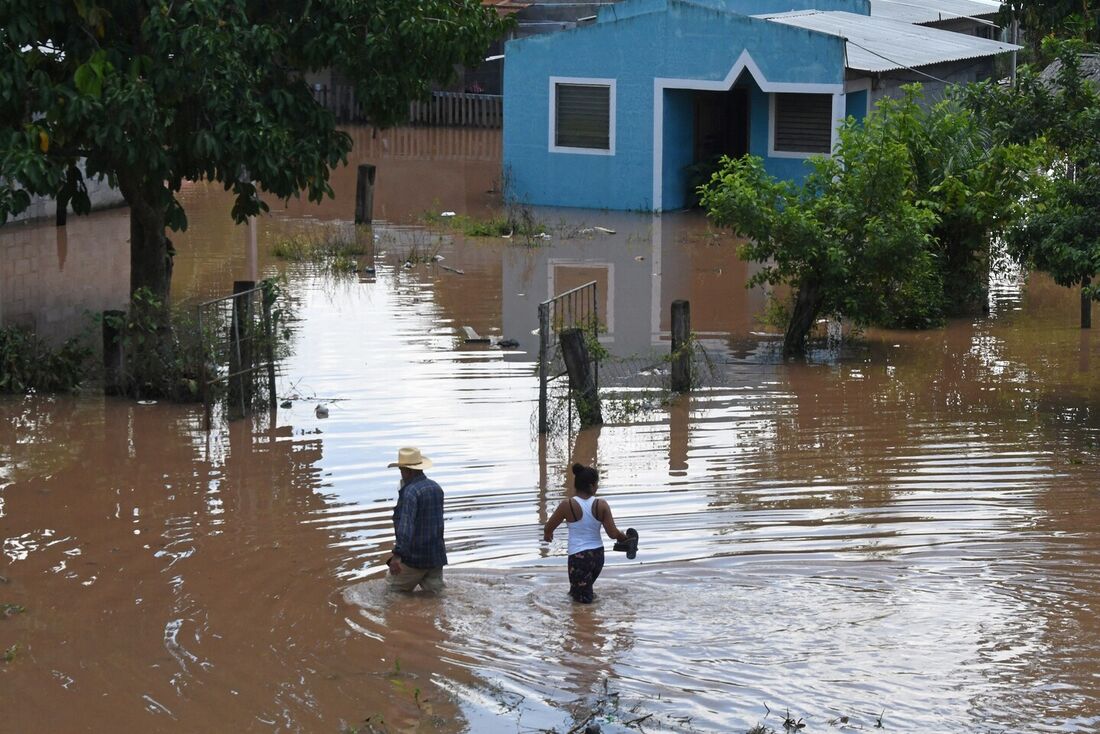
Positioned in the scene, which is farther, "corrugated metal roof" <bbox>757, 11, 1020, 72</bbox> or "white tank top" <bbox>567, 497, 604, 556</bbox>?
"corrugated metal roof" <bbox>757, 11, 1020, 72</bbox>

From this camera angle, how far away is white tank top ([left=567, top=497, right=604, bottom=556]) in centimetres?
881

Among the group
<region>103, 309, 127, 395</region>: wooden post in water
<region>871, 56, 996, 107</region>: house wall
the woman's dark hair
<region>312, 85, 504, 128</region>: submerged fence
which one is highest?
Answer: <region>312, 85, 504, 128</region>: submerged fence

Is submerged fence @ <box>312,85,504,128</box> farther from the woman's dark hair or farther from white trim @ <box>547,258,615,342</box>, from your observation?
the woman's dark hair

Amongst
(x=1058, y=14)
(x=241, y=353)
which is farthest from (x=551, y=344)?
(x=1058, y=14)

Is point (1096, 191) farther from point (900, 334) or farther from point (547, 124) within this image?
point (547, 124)

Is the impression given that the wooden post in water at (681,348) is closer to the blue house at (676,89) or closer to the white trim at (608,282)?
the white trim at (608,282)

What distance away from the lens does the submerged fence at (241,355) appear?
534 inches

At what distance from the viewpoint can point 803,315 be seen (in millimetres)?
16875

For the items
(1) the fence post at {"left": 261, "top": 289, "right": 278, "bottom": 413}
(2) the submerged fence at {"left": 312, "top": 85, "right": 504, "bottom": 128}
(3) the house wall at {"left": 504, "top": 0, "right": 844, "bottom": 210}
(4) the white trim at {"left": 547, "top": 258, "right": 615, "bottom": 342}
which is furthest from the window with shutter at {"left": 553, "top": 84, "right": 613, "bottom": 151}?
(1) the fence post at {"left": 261, "top": 289, "right": 278, "bottom": 413}

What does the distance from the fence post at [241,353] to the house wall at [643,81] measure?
1514cm

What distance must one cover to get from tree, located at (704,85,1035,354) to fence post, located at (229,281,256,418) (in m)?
5.62

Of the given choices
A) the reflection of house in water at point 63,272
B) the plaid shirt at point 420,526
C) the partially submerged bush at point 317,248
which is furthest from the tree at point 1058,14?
the partially submerged bush at point 317,248

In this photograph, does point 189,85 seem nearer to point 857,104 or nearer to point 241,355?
point 241,355

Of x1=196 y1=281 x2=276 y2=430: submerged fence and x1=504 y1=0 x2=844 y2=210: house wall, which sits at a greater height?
x1=504 y1=0 x2=844 y2=210: house wall
